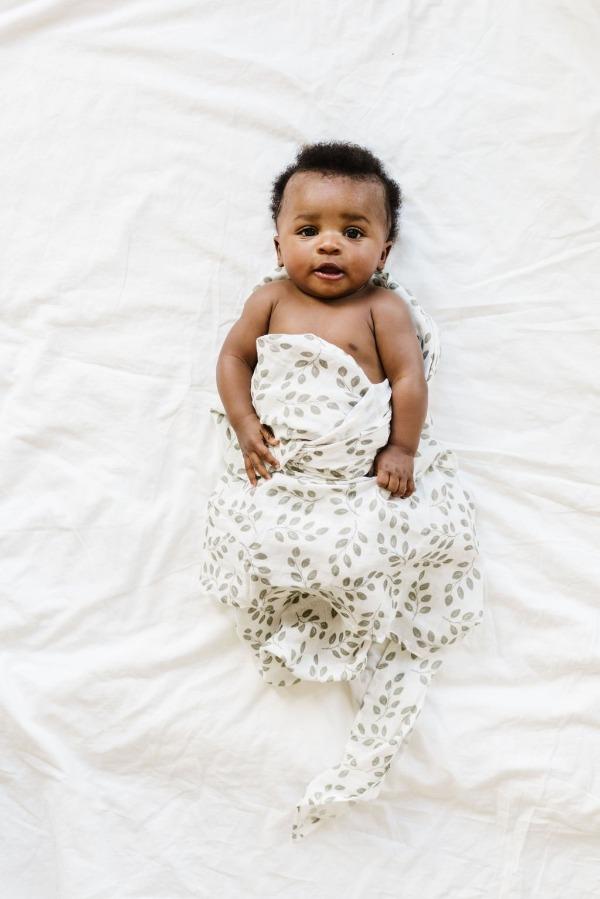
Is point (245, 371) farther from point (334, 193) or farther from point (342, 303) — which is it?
point (334, 193)

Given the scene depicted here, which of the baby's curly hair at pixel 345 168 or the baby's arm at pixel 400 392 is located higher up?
the baby's curly hair at pixel 345 168

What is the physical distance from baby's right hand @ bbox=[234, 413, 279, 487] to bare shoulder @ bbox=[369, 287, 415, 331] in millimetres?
216

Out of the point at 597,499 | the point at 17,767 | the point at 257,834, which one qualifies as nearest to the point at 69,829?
the point at 17,767

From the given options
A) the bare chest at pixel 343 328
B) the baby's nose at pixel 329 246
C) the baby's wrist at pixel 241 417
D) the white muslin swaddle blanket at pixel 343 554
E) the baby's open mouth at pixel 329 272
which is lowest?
the white muslin swaddle blanket at pixel 343 554

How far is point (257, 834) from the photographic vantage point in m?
1.32

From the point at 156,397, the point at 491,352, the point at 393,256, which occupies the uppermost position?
the point at 393,256

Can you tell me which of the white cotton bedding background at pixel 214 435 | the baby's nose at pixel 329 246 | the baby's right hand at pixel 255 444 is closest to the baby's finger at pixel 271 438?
the baby's right hand at pixel 255 444

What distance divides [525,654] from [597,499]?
9.9 inches

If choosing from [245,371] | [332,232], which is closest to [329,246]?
[332,232]

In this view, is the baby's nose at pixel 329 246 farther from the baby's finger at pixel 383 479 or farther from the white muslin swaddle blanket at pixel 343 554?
the baby's finger at pixel 383 479

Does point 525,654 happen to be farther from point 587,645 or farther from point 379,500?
point 379,500

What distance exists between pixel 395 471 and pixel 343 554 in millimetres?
139

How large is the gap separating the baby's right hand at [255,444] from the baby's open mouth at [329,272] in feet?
0.72

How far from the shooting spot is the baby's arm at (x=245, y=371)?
130 cm
